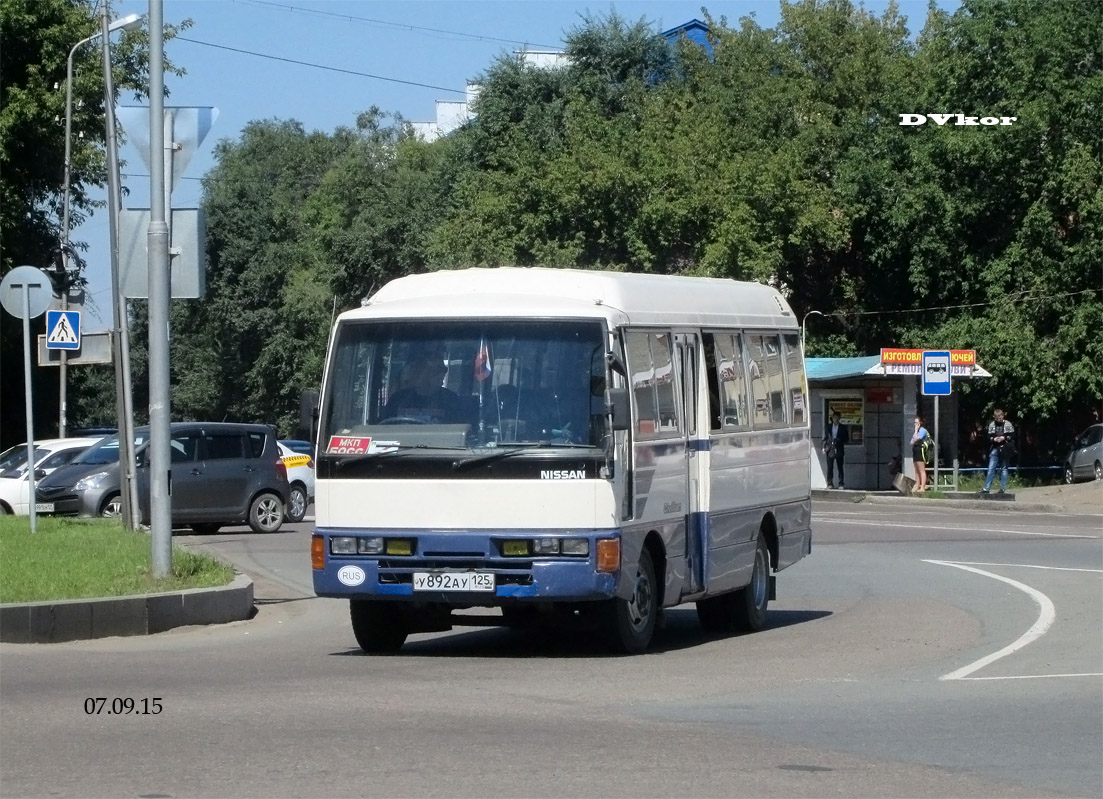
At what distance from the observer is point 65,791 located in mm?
6605

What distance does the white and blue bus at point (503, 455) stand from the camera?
36.4ft

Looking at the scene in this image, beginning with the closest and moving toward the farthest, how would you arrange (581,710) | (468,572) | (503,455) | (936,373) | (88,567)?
(581,710) < (503,455) < (468,572) < (88,567) < (936,373)

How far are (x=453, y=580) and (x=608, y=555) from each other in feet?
3.63

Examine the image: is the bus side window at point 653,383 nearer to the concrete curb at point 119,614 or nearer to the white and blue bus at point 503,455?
the white and blue bus at point 503,455

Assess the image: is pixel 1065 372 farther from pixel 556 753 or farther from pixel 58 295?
pixel 556 753

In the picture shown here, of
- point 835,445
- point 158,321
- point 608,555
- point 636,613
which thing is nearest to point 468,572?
point 608,555

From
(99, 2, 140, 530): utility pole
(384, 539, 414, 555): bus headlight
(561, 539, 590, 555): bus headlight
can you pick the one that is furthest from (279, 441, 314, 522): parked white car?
(561, 539, 590, 555): bus headlight

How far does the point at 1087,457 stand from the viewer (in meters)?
42.5

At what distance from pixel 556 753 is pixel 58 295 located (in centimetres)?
1876

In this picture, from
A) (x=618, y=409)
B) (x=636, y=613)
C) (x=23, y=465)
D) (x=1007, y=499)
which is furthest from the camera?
(x=1007, y=499)

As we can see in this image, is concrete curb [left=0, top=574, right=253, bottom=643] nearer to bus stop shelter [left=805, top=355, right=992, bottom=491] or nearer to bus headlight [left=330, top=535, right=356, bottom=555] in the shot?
bus headlight [left=330, top=535, right=356, bottom=555]

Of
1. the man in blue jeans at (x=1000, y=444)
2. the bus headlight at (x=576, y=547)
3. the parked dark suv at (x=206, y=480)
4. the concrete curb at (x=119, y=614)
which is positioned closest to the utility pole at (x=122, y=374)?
the parked dark suv at (x=206, y=480)

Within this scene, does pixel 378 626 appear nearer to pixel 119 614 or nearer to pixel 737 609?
pixel 119 614

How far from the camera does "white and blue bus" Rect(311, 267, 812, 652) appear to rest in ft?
36.4
